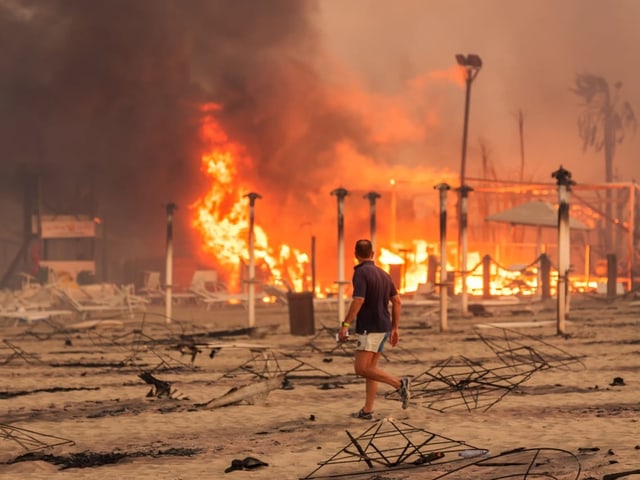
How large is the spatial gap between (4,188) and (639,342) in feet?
87.3

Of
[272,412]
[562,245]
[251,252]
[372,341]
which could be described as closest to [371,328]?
[372,341]

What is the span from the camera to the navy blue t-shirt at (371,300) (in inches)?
348

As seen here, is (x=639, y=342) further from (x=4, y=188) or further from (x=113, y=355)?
(x=4, y=188)

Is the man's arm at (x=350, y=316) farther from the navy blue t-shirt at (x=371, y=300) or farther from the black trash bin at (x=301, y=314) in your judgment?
the black trash bin at (x=301, y=314)

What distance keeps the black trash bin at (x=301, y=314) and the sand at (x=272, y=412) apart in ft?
3.36

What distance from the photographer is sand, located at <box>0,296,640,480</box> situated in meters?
7.00

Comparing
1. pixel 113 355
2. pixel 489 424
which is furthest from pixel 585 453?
pixel 113 355

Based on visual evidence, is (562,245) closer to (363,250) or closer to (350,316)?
(363,250)

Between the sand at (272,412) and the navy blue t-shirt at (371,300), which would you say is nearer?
the sand at (272,412)

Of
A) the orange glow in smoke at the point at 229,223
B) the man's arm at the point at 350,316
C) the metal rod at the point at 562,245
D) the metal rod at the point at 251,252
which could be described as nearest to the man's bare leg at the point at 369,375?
the man's arm at the point at 350,316

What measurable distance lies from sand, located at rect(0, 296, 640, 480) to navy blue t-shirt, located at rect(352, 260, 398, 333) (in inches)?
32.1

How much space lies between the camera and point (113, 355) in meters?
15.1

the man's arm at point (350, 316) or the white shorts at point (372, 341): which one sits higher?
the man's arm at point (350, 316)

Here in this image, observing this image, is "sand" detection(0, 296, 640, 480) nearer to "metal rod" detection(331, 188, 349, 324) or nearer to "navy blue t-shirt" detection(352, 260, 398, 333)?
"navy blue t-shirt" detection(352, 260, 398, 333)
